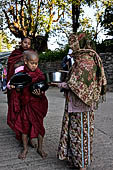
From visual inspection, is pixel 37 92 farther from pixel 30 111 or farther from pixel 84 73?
pixel 84 73

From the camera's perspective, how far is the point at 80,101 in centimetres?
263

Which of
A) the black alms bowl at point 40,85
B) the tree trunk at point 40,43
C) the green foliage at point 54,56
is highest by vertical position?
the tree trunk at point 40,43

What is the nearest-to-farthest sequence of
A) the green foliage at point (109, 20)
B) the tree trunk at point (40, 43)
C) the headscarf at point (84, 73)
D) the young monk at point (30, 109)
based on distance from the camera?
1. the headscarf at point (84, 73)
2. the young monk at point (30, 109)
3. the green foliage at point (109, 20)
4. the tree trunk at point (40, 43)

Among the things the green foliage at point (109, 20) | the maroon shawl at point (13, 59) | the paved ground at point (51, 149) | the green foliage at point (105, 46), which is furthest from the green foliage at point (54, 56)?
the maroon shawl at point (13, 59)

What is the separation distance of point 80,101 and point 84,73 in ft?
1.19

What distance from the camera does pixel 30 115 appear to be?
120 inches

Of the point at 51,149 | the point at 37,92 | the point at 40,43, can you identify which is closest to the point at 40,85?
the point at 37,92

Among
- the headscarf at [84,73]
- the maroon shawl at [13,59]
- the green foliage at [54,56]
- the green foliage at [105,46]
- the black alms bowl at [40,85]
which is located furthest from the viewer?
the green foliage at [54,56]

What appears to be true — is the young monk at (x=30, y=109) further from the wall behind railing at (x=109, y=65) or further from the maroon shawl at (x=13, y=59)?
the wall behind railing at (x=109, y=65)

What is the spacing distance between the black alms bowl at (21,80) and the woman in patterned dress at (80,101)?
18.7 inches

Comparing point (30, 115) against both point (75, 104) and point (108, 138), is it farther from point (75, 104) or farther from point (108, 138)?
point (108, 138)

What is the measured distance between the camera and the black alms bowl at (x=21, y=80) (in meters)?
2.86

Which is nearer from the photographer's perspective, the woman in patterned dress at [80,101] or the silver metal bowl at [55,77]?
the woman in patterned dress at [80,101]

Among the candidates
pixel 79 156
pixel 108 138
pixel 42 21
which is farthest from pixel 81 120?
pixel 42 21
